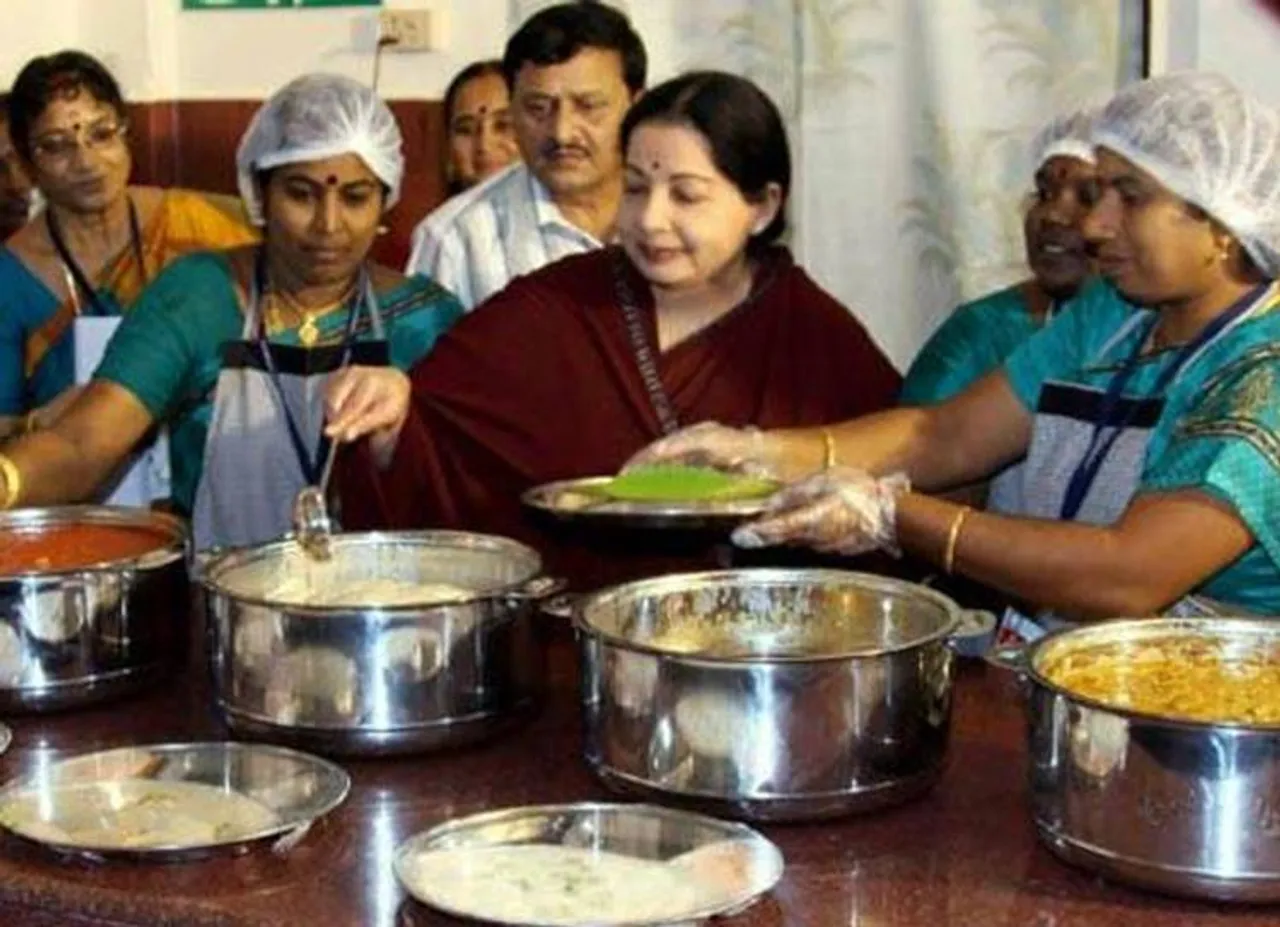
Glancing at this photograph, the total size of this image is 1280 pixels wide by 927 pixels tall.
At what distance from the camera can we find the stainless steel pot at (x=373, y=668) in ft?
5.45

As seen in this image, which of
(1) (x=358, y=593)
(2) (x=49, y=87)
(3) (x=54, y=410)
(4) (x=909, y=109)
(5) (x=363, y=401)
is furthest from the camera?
(4) (x=909, y=109)

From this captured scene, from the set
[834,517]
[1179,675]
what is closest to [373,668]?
[834,517]

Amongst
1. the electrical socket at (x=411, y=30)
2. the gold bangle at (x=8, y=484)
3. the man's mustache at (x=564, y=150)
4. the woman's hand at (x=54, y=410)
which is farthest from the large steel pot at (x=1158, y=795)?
the electrical socket at (x=411, y=30)

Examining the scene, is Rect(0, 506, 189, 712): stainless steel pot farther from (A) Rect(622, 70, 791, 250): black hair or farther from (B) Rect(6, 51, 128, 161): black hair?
(B) Rect(6, 51, 128, 161): black hair

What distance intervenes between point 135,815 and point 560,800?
1.02 ft

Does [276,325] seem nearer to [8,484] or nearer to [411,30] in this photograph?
[8,484]

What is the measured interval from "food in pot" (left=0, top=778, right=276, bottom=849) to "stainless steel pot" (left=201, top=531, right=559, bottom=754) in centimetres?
9

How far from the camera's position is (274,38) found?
4543 mm

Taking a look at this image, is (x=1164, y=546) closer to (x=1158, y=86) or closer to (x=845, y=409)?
(x=1158, y=86)

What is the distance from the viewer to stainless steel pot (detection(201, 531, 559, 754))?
5.45 ft

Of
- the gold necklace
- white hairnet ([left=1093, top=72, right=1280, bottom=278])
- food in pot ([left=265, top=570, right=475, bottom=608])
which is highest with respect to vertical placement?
white hairnet ([left=1093, top=72, right=1280, bottom=278])

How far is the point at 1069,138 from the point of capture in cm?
289

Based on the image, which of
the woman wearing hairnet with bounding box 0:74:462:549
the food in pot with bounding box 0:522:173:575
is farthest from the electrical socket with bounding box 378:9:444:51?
the food in pot with bounding box 0:522:173:575

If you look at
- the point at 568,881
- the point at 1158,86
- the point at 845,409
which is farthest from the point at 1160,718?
the point at 845,409
